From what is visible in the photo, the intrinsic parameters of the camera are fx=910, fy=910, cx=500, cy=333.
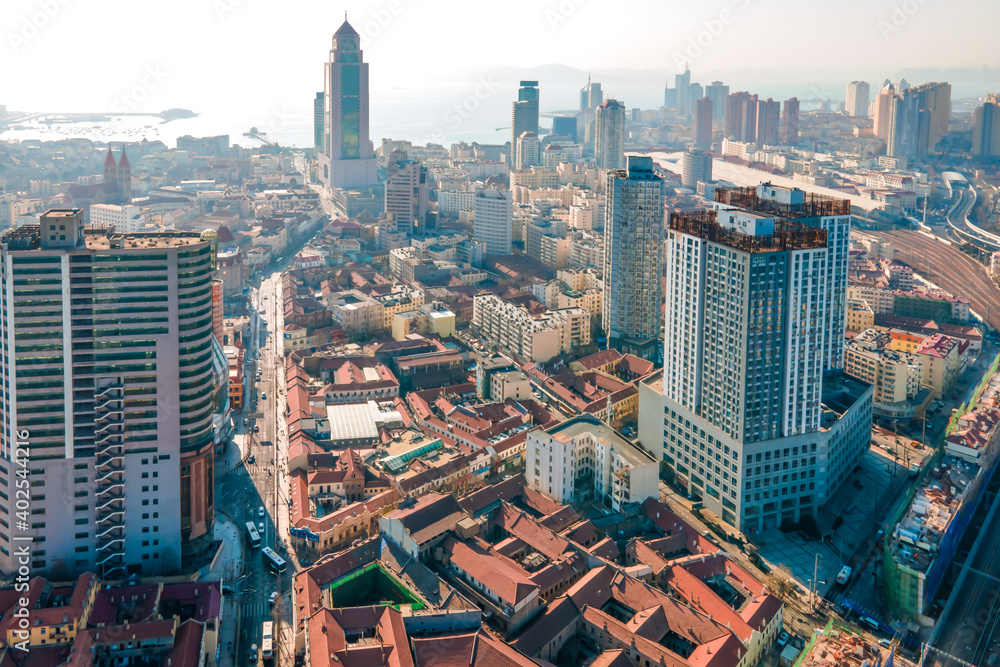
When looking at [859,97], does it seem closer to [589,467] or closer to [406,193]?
[406,193]

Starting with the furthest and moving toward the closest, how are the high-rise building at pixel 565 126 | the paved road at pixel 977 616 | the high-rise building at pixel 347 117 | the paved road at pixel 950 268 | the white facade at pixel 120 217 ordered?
1. the high-rise building at pixel 565 126
2. the high-rise building at pixel 347 117
3. the white facade at pixel 120 217
4. the paved road at pixel 950 268
5. the paved road at pixel 977 616

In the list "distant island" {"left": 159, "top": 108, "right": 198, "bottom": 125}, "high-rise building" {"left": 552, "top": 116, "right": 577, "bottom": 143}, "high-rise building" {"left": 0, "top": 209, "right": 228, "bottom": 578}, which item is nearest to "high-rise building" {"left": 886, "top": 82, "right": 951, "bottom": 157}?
"high-rise building" {"left": 552, "top": 116, "right": 577, "bottom": 143}

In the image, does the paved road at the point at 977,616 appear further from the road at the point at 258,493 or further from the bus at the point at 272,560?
the bus at the point at 272,560

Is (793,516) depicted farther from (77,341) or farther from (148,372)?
(77,341)

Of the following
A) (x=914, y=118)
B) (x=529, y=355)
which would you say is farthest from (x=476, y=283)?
(x=914, y=118)

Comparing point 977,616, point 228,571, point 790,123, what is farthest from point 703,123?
point 228,571

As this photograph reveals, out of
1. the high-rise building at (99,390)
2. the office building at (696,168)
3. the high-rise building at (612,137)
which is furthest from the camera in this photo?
the office building at (696,168)

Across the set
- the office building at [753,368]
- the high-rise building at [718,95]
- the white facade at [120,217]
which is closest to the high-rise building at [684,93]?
the high-rise building at [718,95]
